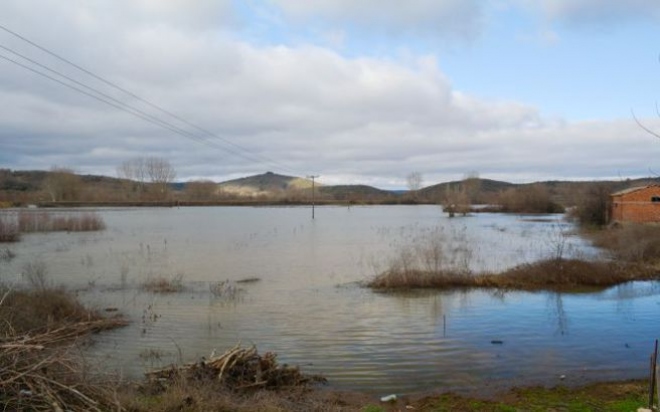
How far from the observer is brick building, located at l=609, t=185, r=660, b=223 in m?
54.2

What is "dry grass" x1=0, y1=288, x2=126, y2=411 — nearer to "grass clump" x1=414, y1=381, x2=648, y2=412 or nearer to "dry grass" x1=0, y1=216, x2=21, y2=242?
"grass clump" x1=414, y1=381, x2=648, y2=412

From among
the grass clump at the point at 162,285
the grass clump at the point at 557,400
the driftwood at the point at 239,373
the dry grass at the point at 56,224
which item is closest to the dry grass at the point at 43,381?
the driftwood at the point at 239,373

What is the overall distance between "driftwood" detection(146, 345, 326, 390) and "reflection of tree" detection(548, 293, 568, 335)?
918 cm

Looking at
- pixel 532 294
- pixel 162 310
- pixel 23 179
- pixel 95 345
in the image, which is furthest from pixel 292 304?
pixel 23 179

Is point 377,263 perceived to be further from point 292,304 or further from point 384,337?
point 384,337

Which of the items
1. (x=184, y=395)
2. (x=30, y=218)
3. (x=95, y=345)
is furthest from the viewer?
(x=30, y=218)

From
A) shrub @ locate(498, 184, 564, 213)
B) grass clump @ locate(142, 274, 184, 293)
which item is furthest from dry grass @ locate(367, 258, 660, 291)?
shrub @ locate(498, 184, 564, 213)

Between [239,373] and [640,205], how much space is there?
182ft

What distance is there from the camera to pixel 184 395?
8.10 m

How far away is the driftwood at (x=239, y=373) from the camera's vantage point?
10193 millimetres

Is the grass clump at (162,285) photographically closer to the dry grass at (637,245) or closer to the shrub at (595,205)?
the dry grass at (637,245)

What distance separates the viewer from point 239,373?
10.7 meters

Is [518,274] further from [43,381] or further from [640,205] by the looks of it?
[640,205]

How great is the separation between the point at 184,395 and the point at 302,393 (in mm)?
2823
